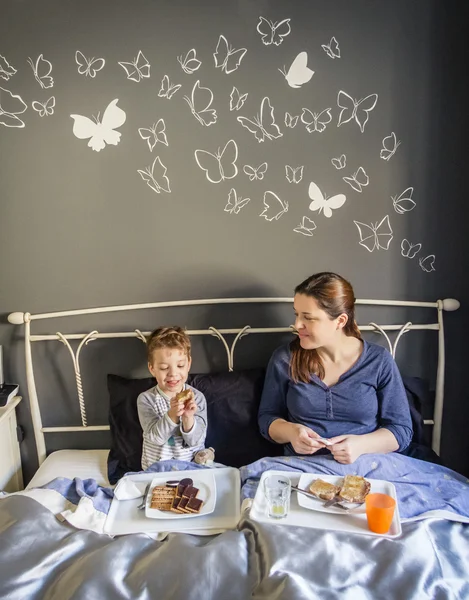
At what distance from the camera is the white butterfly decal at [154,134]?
2194mm

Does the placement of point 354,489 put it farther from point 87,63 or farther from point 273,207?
point 87,63

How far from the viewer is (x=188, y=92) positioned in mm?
2176

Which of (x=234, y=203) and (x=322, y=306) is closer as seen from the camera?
(x=322, y=306)

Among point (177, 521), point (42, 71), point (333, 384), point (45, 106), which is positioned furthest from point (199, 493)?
point (42, 71)

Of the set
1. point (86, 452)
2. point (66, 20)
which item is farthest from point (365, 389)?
point (66, 20)

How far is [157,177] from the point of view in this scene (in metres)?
2.23

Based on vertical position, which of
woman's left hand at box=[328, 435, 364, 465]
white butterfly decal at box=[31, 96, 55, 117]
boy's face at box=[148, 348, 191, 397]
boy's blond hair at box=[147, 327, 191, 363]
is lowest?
woman's left hand at box=[328, 435, 364, 465]

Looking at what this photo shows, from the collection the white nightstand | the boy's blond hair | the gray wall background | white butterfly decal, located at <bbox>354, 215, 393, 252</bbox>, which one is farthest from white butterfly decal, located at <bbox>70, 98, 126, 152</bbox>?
the white nightstand

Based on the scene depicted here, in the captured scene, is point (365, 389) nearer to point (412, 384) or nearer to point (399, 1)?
point (412, 384)

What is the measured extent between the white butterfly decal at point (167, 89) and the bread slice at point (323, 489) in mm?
1546

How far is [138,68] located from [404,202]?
1.19m

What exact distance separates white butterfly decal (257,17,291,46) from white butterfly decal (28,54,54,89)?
2.72 ft

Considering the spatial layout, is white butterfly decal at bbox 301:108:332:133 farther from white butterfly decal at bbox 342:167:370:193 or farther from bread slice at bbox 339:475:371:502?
bread slice at bbox 339:475:371:502

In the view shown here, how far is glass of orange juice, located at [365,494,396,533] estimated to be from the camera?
1.64 m
